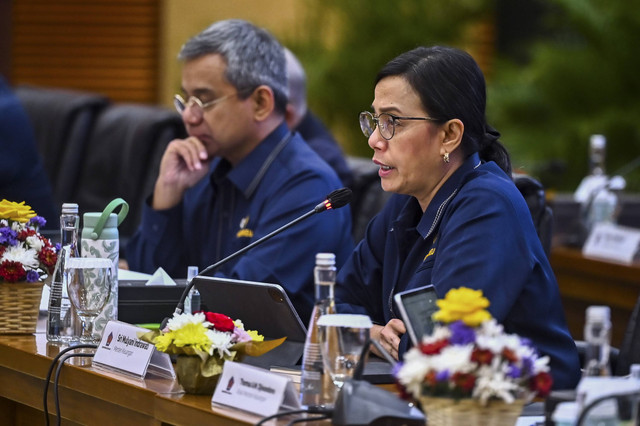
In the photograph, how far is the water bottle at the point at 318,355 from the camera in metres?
1.62

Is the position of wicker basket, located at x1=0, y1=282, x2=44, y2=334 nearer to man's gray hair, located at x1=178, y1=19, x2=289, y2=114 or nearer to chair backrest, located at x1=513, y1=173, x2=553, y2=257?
man's gray hair, located at x1=178, y1=19, x2=289, y2=114

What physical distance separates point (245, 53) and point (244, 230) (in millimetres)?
464

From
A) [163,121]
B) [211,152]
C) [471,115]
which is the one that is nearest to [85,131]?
[163,121]

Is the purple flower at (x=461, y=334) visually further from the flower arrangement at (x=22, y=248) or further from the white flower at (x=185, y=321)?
the flower arrangement at (x=22, y=248)

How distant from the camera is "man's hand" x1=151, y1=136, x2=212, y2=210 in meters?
2.95

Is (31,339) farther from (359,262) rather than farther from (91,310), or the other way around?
(359,262)

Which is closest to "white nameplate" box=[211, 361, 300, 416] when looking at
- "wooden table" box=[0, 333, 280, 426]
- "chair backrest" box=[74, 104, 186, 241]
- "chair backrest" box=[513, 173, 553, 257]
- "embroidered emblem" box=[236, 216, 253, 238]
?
"wooden table" box=[0, 333, 280, 426]

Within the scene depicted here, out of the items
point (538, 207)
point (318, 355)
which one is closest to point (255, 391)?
point (318, 355)

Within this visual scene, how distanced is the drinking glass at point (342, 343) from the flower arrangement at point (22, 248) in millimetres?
807

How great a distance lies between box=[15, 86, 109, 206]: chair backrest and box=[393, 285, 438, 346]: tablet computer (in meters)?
3.47

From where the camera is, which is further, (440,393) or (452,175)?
(452,175)

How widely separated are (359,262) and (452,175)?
35 cm

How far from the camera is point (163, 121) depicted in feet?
14.8

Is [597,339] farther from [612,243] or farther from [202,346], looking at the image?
[612,243]
